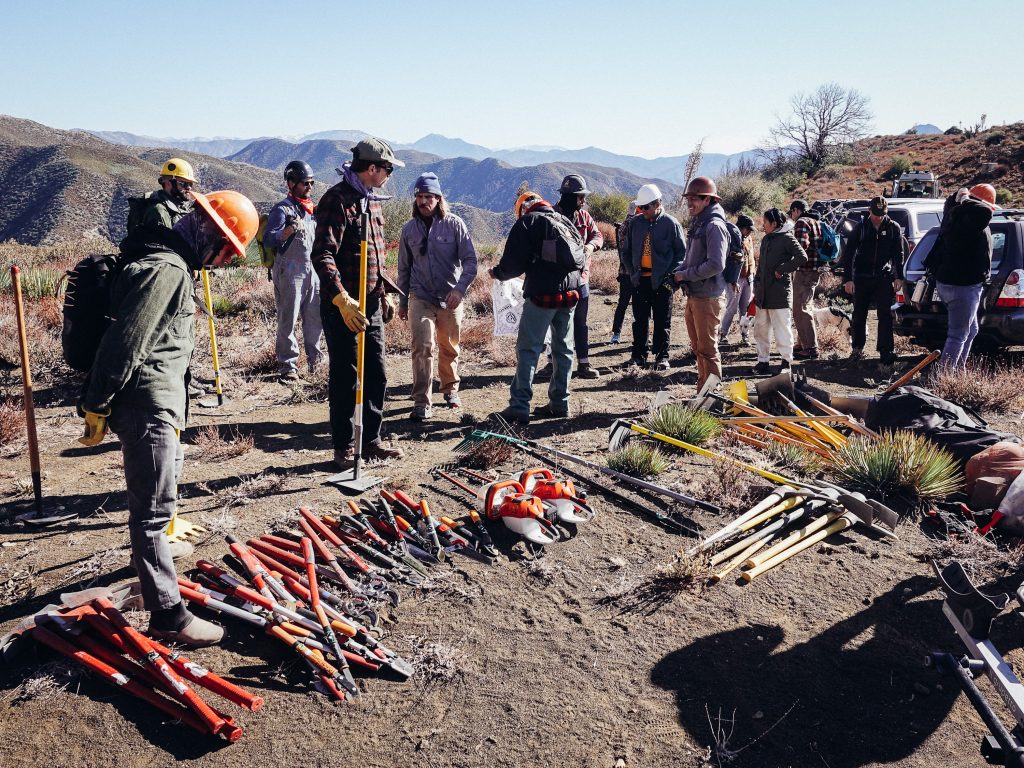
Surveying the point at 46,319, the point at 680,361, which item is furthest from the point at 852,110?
the point at 46,319

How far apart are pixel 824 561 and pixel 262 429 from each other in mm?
4856

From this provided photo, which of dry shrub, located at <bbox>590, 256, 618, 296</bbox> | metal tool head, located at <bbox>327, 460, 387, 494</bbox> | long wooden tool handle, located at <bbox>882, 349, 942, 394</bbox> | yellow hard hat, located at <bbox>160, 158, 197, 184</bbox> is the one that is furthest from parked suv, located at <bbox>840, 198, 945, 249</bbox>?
yellow hard hat, located at <bbox>160, 158, 197, 184</bbox>

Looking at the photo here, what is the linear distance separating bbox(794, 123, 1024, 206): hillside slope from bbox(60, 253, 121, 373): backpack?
122 ft

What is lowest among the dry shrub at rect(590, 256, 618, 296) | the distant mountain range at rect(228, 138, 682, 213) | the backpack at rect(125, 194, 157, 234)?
the dry shrub at rect(590, 256, 618, 296)

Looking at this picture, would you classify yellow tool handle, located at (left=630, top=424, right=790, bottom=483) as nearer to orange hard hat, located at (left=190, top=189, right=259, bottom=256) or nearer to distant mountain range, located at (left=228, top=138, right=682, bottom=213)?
orange hard hat, located at (left=190, top=189, right=259, bottom=256)

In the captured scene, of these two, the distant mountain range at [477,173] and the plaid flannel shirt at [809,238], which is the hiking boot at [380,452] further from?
the distant mountain range at [477,173]

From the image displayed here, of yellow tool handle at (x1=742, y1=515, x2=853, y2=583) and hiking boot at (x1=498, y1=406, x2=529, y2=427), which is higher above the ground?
hiking boot at (x1=498, y1=406, x2=529, y2=427)

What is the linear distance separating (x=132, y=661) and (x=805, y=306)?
876 cm

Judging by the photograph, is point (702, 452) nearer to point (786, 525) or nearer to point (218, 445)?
point (786, 525)

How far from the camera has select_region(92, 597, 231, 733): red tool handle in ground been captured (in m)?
2.71

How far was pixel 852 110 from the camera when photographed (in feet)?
165

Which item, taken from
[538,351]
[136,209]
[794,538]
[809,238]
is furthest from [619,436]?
[809,238]

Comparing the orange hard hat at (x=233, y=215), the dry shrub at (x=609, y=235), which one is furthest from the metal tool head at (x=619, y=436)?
the dry shrub at (x=609, y=235)

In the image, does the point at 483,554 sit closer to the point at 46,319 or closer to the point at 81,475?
the point at 81,475
